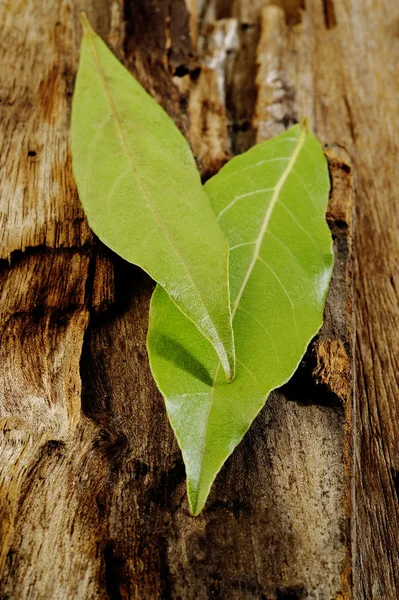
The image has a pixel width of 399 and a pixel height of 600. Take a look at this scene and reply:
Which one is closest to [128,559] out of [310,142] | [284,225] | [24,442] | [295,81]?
[24,442]

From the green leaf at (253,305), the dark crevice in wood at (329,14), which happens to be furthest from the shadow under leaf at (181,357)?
the dark crevice in wood at (329,14)

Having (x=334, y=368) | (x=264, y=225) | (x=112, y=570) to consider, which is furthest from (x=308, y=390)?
(x=112, y=570)

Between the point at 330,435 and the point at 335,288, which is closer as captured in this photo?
the point at 330,435

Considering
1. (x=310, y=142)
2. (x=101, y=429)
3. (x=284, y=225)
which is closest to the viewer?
(x=101, y=429)

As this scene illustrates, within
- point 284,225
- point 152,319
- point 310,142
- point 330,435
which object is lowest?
point 330,435

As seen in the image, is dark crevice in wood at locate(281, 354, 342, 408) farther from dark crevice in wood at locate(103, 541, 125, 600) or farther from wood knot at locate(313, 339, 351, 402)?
dark crevice in wood at locate(103, 541, 125, 600)

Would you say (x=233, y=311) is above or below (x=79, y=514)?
above

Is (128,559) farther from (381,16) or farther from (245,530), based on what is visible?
(381,16)

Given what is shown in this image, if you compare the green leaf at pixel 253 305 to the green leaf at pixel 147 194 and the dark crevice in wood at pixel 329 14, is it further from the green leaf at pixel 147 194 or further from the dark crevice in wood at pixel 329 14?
the dark crevice in wood at pixel 329 14
